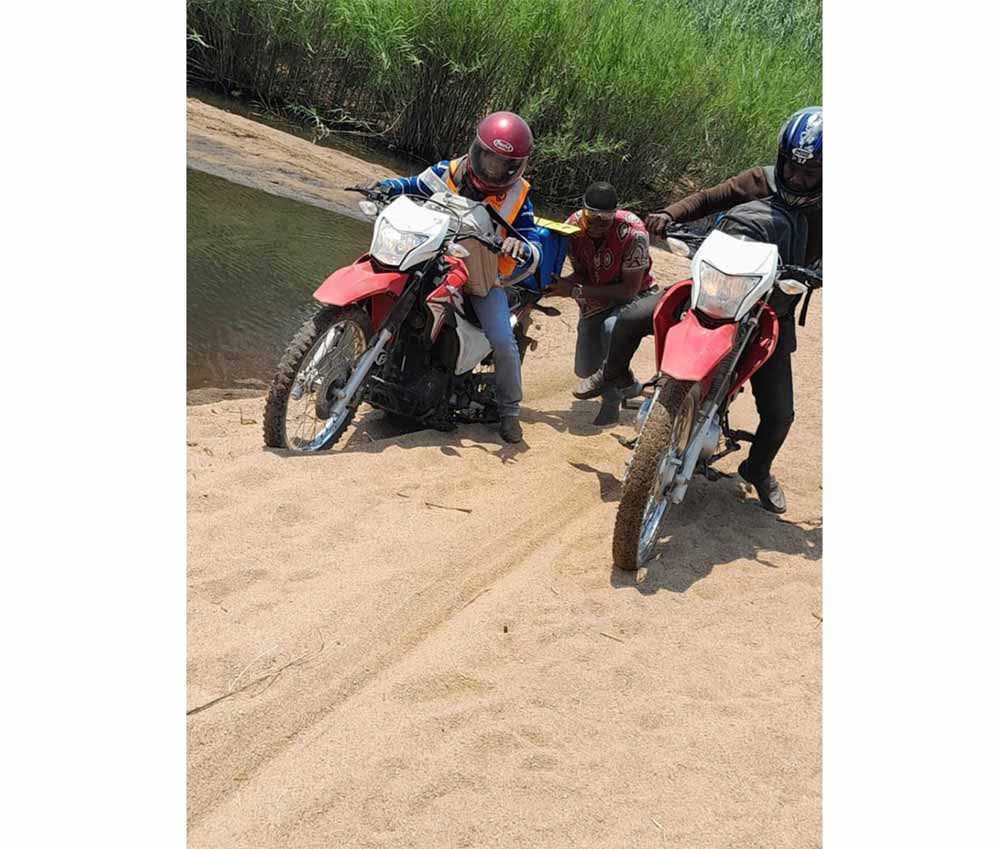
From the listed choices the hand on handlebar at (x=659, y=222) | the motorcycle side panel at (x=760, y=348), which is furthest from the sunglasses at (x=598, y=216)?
the motorcycle side panel at (x=760, y=348)

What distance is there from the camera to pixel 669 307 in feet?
17.0

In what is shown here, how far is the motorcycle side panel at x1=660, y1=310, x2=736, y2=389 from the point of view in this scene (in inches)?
179

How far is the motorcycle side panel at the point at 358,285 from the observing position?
5500 mm

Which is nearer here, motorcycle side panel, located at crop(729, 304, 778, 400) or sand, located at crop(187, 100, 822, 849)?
sand, located at crop(187, 100, 822, 849)

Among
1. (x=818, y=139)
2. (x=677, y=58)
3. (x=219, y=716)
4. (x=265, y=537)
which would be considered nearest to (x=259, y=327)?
(x=265, y=537)

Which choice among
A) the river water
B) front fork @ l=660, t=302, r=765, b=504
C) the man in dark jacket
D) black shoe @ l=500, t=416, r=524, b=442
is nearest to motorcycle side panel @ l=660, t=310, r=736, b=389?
front fork @ l=660, t=302, r=765, b=504

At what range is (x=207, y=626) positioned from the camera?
3854mm

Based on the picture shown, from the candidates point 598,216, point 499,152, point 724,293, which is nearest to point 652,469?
point 724,293

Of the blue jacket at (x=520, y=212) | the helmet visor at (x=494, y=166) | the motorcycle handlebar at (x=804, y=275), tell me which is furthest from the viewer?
the blue jacket at (x=520, y=212)

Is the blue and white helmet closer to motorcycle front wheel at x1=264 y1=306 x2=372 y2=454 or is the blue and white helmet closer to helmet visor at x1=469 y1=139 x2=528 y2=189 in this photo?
helmet visor at x1=469 y1=139 x2=528 y2=189

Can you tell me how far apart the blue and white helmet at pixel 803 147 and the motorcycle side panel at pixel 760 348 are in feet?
1.96

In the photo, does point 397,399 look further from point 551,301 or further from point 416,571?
point 551,301

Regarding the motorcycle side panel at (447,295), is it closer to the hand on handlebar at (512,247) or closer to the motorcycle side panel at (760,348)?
the hand on handlebar at (512,247)

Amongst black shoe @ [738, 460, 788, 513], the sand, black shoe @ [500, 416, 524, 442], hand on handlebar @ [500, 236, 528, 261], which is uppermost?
hand on handlebar @ [500, 236, 528, 261]
